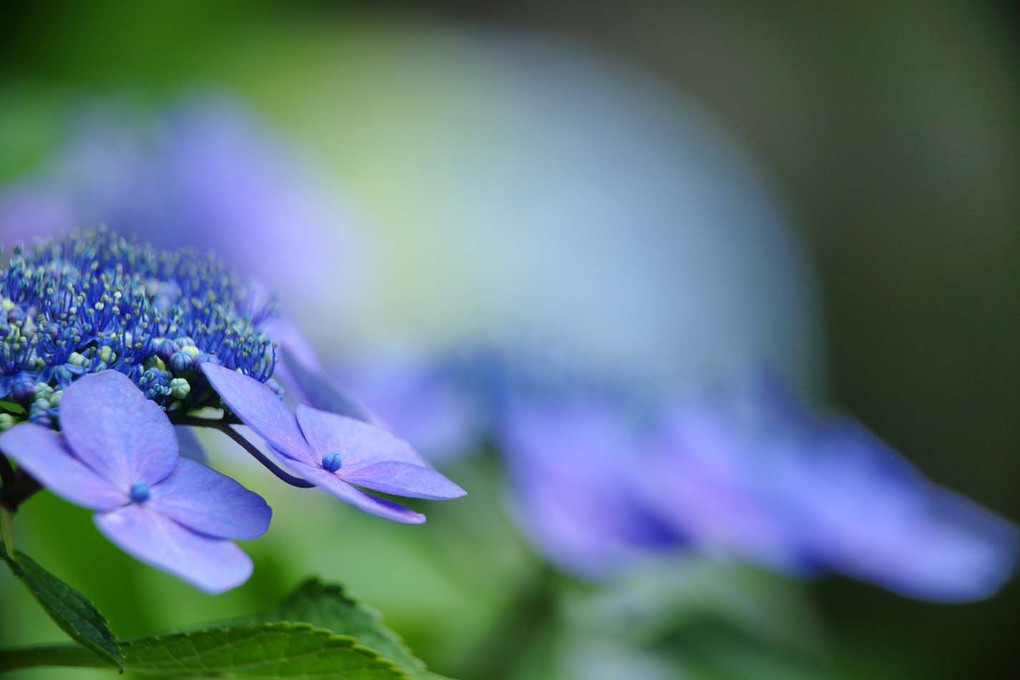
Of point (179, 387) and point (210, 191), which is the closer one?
point (179, 387)

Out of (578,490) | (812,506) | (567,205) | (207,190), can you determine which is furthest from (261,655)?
(567,205)

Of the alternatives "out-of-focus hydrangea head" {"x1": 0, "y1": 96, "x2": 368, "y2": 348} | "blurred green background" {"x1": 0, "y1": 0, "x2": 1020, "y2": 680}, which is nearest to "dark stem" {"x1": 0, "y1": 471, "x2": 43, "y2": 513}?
"blurred green background" {"x1": 0, "y1": 0, "x2": 1020, "y2": 680}

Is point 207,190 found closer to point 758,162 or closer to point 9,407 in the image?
point 9,407

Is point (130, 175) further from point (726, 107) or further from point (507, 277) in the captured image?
point (726, 107)

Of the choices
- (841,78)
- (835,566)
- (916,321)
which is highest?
(841,78)

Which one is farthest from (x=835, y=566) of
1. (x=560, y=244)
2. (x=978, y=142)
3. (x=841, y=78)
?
(x=841, y=78)

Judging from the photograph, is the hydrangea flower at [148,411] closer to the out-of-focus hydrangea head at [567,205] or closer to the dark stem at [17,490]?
the dark stem at [17,490]

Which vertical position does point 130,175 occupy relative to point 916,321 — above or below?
below
